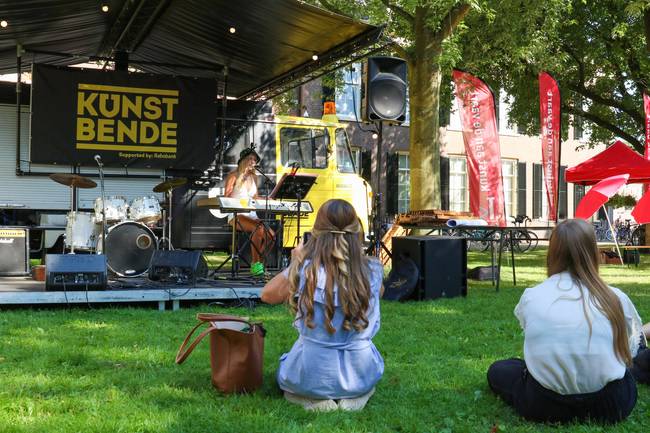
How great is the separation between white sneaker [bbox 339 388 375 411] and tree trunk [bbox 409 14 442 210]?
401 inches

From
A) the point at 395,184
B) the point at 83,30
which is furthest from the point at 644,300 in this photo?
the point at 395,184

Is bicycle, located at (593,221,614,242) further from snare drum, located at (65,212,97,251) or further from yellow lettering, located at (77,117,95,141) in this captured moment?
snare drum, located at (65,212,97,251)

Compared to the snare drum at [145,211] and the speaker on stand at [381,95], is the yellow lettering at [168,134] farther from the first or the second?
the speaker on stand at [381,95]

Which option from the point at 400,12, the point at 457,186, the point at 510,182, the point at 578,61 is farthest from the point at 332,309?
the point at 510,182

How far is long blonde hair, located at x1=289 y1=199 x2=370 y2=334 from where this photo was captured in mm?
3391

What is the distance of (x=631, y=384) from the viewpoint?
3363 mm

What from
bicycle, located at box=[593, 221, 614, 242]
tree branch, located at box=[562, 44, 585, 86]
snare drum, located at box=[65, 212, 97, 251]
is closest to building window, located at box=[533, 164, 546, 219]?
bicycle, located at box=[593, 221, 614, 242]

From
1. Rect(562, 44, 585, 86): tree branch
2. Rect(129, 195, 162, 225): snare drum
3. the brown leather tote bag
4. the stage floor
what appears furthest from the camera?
Rect(562, 44, 585, 86): tree branch

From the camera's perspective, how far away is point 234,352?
381 centimetres

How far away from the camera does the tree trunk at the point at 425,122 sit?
45.0 feet

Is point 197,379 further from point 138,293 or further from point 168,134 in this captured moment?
point 168,134

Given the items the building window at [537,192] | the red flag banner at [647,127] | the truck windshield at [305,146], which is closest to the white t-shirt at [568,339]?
the truck windshield at [305,146]

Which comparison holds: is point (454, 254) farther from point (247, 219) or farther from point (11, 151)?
point (11, 151)

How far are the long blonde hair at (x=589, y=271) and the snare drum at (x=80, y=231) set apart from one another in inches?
262
